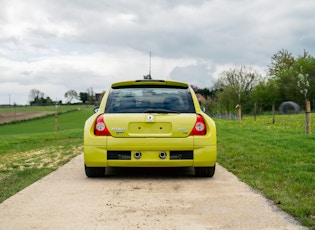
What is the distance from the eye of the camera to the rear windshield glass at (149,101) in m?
7.36

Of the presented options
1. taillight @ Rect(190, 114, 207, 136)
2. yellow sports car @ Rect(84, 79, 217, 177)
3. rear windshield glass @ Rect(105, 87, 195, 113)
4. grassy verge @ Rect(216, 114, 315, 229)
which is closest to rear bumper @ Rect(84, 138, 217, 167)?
yellow sports car @ Rect(84, 79, 217, 177)

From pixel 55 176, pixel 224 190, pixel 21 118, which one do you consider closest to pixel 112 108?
pixel 55 176

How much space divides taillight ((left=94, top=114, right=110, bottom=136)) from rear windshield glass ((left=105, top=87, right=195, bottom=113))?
9.0 inches

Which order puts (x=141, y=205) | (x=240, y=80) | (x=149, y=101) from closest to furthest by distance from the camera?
(x=141, y=205), (x=149, y=101), (x=240, y=80)

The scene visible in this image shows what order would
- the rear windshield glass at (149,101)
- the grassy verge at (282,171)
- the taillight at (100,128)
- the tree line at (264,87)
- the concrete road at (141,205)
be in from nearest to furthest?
the concrete road at (141,205) < the grassy verge at (282,171) < the taillight at (100,128) < the rear windshield glass at (149,101) < the tree line at (264,87)

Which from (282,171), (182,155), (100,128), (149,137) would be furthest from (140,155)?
(282,171)

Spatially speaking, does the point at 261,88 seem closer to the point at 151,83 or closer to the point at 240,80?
the point at 240,80

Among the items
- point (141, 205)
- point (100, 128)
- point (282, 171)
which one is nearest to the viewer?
point (141, 205)

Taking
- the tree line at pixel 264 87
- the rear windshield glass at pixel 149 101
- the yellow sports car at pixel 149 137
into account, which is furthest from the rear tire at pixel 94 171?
the tree line at pixel 264 87

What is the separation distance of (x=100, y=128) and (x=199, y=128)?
1506mm

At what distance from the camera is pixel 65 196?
235 inches

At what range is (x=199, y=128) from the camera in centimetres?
724

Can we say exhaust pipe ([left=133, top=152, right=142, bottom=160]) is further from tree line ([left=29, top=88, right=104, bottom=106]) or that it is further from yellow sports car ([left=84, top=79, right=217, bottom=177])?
tree line ([left=29, top=88, right=104, bottom=106])

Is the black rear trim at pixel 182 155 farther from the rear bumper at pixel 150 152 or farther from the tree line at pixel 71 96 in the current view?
the tree line at pixel 71 96
